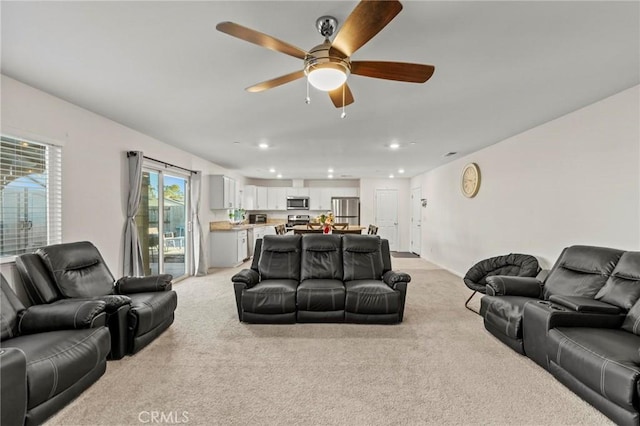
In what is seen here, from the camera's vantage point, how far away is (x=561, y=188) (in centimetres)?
343

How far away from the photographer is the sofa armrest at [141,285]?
309cm

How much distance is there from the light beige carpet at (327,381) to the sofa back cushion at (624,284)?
840 millimetres

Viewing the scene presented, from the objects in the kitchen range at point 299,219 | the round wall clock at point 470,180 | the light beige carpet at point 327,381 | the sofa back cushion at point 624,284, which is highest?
the round wall clock at point 470,180

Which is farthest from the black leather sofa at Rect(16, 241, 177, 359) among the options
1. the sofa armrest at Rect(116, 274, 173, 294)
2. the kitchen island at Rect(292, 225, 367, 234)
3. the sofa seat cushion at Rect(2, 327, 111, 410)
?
the kitchen island at Rect(292, 225, 367, 234)

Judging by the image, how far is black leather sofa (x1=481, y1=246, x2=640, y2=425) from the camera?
5.86ft

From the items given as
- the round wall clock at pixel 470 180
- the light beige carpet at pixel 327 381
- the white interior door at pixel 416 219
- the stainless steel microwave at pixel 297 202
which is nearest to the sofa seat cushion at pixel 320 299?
the light beige carpet at pixel 327 381

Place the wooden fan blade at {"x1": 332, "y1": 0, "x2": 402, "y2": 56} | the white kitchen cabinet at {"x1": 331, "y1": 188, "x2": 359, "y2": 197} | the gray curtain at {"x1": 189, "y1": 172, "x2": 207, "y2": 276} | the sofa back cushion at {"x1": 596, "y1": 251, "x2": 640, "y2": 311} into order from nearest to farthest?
the wooden fan blade at {"x1": 332, "y1": 0, "x2": 402, "y2": 56}
the sofa back cushion at {"x1": 596, "y1": 251, "x2": 640, "y2": 311}
the gray curtain at {"x1": 189, "y1": 172, "x2": 207, "y2": 276}
the white kitchen cabinet at {"x1": 331, "y1": 188, "x2": 359, "y2": 197}

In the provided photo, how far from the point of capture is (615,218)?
2.83 m

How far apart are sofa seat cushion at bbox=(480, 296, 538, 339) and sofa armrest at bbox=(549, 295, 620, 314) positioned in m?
0.36

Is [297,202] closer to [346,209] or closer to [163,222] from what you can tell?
[346,209]

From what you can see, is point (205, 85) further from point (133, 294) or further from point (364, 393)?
point (364, 393)

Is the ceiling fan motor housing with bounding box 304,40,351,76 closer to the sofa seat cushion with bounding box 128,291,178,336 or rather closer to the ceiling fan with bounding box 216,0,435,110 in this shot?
the ceiling fan with bounding box 216,0,435,110

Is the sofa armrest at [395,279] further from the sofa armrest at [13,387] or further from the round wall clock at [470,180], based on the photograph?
the sofa armrest at [13,387]

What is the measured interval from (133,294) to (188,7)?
2823mm
